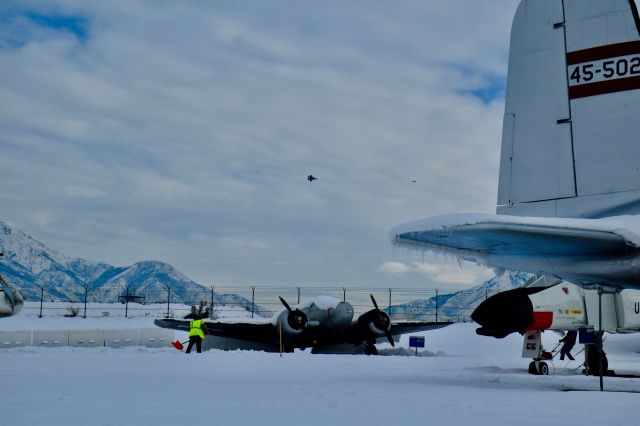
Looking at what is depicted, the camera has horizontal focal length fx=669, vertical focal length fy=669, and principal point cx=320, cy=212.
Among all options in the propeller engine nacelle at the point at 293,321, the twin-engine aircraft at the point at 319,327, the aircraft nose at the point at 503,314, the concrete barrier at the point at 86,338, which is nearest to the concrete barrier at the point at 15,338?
the concrete barrier at the point at 86,338

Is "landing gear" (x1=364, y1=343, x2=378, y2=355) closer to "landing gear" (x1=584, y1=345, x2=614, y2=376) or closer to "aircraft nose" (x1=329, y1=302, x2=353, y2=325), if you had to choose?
"aircraft nose" (x1=329, y1=302, x2=353, y2=325)

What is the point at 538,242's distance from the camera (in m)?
9.93

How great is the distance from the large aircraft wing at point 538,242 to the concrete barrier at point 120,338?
18407mm

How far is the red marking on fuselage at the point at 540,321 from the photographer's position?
15109mm

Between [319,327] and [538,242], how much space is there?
17069mm

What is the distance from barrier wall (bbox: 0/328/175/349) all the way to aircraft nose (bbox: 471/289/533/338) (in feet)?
55.0

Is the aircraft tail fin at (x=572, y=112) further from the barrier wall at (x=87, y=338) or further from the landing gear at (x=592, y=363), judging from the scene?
the barrier wall at (x=87, y=338)

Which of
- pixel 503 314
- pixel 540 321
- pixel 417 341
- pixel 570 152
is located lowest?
pixel 417 341

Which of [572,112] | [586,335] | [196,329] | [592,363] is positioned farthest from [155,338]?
[572,112]

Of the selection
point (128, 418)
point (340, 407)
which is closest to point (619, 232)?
point (340, 407)

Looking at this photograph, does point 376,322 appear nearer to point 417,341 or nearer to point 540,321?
point 417,341

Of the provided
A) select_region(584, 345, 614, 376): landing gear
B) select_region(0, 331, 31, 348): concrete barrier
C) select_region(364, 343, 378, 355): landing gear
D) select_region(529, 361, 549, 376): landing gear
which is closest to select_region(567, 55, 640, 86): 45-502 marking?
select_region(529, 361, 549, 376): landing gear

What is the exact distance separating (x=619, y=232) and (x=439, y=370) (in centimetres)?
751

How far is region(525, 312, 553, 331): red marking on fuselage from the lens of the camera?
1511cm
